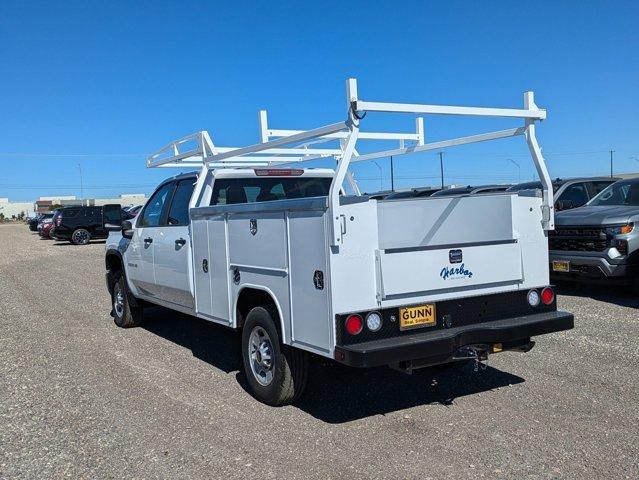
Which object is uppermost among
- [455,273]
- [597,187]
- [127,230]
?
[597,187]

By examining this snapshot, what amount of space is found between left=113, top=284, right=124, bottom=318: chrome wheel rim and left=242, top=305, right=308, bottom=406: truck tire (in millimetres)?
4010

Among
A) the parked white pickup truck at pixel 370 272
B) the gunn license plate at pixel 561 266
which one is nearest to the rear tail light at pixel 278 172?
the parked white pickup truck at pixel 370 272

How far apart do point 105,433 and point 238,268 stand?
5.58 ft

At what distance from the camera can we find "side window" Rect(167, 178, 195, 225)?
6.80 metres

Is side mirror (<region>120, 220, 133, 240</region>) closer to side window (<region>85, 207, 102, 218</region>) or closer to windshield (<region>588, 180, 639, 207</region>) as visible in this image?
windshield (<region>588, 180, 639, 207</region>)

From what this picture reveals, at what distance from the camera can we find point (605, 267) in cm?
913

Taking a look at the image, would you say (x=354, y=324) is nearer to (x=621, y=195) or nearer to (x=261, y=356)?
(x=261, y=356)

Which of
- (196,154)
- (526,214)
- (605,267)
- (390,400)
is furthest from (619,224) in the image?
(196,154)

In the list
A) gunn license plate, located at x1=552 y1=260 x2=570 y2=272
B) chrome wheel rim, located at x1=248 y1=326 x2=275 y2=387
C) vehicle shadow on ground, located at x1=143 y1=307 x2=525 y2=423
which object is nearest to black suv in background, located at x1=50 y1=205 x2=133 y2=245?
gunn license plate, located at x1=552 y1=260 x2=570 y2=272

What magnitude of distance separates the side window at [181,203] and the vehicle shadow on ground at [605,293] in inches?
248

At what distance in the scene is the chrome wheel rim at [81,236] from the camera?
31000mm

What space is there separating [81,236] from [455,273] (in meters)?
29.3

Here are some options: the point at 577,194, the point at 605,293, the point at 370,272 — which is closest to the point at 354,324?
the point at 370,272

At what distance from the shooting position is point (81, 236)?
1228 inches
